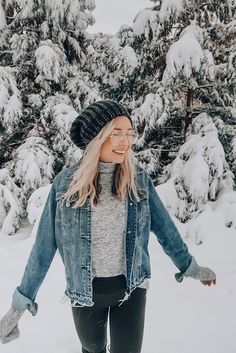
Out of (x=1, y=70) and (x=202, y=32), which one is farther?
(x=1, y=70)

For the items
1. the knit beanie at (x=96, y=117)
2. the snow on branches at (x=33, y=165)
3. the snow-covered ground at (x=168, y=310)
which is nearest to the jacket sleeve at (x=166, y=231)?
the knit beanie at (x=96, y=117)

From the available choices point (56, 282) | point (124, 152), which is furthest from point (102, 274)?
point (56, 282)

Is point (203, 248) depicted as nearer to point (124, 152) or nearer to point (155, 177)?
point (155, 177)

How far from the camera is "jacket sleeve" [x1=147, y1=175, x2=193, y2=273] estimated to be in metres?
1.99

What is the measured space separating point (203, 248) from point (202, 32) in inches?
122

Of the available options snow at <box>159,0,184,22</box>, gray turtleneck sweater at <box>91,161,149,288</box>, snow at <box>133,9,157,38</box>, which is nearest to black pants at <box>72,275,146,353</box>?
gray turtleneck sweater at <box>91,161,149,288</box>

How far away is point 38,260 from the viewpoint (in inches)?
75.1

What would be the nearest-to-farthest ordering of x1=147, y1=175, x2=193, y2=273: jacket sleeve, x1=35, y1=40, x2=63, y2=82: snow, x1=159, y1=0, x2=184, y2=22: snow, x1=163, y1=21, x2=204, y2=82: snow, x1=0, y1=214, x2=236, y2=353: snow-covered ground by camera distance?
x1=147, y1=175, x2=193, y2=273: jacket sleeve → x1=0, y1=214, x2=236, y2=353: snow-covered ground → x1=163, y1=21, x2=204, y2=82: snow → x1=159, y1=0, x2=184, y2=22: snow → x1=35, y1=40, x2=63, y2=82: snow

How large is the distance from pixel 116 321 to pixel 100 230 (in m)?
0.55

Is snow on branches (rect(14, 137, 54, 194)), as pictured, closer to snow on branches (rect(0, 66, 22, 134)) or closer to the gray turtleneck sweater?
snow on branches (rect(0, 66, 22, 134))

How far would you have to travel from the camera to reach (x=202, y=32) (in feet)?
17.8

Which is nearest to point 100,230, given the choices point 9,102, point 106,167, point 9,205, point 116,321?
point 106,167

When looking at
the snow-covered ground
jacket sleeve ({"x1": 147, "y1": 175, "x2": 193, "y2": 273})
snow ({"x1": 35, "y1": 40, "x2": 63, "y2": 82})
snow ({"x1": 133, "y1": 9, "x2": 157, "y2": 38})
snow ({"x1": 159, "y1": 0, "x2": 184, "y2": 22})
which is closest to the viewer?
jacket sleeve ({"x1": 147, "y1": 175, "x2": 193, "y2": 273})

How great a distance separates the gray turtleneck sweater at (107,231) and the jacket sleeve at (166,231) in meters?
0.21
